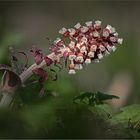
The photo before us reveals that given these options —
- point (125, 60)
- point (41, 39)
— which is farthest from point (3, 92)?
point (41, 39)

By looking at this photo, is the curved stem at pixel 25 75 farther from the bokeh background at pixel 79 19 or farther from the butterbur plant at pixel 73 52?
the bokeh background at pixel 79 19

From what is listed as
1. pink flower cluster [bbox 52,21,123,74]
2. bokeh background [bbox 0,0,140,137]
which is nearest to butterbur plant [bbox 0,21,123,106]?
pink flower cluster [bbox 52,21,123,74]

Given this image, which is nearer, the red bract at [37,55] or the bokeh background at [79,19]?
the red bract at [37,55]

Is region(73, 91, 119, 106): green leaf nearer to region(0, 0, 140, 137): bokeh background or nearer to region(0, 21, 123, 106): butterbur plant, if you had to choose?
region(0, 21, 123, 106): butterbur plant

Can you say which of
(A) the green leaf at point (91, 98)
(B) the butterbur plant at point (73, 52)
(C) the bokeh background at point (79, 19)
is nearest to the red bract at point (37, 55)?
(B) the butterbur plant at point (73, 52)

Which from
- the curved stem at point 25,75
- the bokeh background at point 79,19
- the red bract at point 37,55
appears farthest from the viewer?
the bokeh background at point 79,19

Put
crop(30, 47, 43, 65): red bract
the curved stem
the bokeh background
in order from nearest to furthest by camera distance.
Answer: the curved stem → crop(30, 47, 43, 65): red bract → the bokeh background

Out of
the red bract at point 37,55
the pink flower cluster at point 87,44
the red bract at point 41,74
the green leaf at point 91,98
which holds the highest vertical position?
the pink flower cluster at point 87,44

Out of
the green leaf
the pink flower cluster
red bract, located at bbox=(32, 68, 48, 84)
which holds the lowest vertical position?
the green leaf

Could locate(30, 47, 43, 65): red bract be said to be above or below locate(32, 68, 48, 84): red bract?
above
